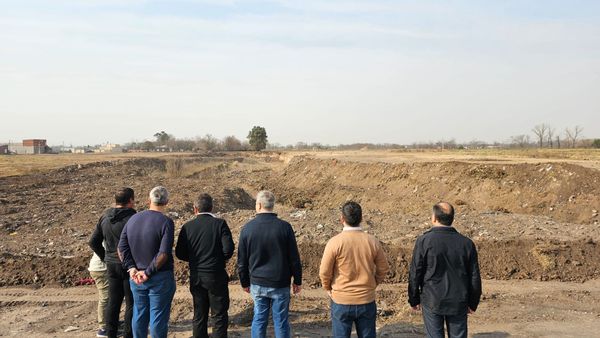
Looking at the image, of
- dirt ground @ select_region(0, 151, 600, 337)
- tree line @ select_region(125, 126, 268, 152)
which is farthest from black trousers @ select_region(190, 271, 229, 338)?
tree line @ select_region(125, 126, 268, 152)

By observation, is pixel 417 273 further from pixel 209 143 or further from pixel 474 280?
pixel 209 143

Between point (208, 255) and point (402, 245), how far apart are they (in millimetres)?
6661

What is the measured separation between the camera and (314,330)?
6.23 meters

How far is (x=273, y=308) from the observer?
4867mm

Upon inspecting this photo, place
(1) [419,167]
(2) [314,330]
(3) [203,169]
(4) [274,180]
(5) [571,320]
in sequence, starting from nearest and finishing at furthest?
1. (2) [314,330]
2. (5) [571,320]
3. (1) [419,167]
4. (4) [274,180]
5. (3) [203,169]

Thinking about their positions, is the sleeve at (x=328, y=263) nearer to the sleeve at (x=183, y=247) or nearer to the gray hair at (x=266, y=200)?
the gray hair at (x=266, y=200)

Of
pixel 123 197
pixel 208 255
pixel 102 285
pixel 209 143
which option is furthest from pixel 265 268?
pixel 209 143

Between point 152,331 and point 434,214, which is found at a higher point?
point 434,214

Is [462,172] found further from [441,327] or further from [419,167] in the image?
[441,327]

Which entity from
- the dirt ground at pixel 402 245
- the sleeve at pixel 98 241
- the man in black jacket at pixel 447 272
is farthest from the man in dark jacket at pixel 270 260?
the sleeve at pixel 98 241

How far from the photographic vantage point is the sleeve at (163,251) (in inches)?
193

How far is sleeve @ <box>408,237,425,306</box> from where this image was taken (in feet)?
14.5

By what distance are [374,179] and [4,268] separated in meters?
21.5

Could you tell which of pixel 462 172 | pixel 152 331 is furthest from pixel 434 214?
pixel 462 172
